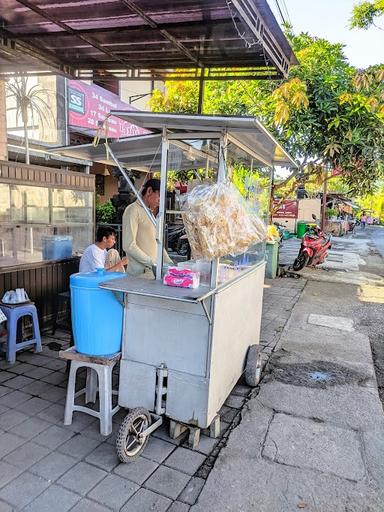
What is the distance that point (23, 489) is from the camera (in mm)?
2232

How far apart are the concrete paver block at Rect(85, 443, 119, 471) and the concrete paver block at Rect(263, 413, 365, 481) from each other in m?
1.05

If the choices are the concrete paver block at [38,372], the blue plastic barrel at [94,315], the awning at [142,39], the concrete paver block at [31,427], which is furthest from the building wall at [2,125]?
the concrete paver block at [31,427]

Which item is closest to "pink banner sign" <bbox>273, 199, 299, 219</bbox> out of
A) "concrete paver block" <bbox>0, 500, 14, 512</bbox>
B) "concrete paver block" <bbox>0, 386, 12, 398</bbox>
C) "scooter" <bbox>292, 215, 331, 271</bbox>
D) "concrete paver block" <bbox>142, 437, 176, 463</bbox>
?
"scooter" <bbox>292, 215, 331, 271</bbox>

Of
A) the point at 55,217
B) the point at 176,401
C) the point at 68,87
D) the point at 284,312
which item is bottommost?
the point at 284,312

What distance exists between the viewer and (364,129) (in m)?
7.54

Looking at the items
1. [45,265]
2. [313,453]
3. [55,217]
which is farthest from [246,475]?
[55,217]

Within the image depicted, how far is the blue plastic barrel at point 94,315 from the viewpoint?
2.67 m

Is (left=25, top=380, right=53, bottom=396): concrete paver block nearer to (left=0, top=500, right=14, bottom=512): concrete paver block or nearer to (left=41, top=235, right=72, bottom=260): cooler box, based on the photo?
(left=0, top=500, right=14, bottom=512): concrete paver block

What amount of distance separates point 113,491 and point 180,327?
3.47ft

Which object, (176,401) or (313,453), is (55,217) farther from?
(313,453)

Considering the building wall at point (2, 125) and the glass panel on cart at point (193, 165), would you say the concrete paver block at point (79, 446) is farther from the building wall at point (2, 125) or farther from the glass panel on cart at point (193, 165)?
the building wall at point (2, 125)

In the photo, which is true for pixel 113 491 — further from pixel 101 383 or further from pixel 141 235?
pixel 141 235

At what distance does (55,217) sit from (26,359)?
1949 millimetres

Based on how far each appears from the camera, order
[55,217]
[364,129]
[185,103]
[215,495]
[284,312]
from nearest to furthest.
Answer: [215,495]
[55,217]
[284,312]
[364,129]
[185,103]
